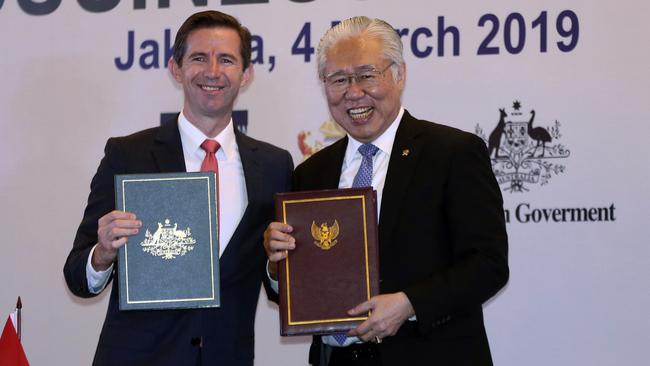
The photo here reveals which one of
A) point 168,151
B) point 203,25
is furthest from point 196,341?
point 203,25

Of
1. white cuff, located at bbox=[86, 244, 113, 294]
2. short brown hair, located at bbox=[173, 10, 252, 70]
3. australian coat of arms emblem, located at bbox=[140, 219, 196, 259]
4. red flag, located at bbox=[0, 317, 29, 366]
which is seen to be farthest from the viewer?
red flag, located at bbox=[0, 317, 29, 366]

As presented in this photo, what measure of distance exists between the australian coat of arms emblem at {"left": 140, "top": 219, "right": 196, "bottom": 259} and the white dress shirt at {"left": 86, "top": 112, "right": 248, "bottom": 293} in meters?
0.25

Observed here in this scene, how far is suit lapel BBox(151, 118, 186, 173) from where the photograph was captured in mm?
2984

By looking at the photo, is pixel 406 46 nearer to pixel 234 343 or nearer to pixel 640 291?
pixel 640 291

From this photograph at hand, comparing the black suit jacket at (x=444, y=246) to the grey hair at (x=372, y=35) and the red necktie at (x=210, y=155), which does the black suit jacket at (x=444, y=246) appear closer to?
the grey hair at (x=372, y=35)

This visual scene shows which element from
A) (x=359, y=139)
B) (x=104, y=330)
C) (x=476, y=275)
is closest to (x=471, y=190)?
(x=476, y=275)

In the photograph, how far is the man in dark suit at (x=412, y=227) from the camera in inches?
103

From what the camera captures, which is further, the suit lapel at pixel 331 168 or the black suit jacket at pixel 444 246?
the suit lapel at pixel 331 168

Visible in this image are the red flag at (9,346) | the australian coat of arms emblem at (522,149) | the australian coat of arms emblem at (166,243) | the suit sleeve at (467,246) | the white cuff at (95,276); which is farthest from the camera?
the australian coat of arms emblem at (522,149)

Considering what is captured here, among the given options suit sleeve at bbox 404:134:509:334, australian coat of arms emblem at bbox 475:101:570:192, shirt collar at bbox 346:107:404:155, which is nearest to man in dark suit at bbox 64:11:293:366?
shirt collar at bbox 346:107:404:155

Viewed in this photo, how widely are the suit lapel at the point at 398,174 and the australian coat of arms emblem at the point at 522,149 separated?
1.36 metres

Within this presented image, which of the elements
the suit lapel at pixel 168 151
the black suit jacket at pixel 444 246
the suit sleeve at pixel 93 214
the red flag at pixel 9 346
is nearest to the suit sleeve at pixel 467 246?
the black suit jacket at pixel 444 246

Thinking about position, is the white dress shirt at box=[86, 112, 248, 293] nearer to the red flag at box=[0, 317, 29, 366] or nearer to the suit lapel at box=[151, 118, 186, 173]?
the suit lapel at box=[151, 118, 186, 173]

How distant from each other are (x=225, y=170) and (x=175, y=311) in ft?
1.70
